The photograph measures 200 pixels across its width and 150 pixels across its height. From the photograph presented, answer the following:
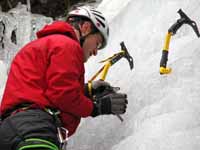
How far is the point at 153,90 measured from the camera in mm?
2750

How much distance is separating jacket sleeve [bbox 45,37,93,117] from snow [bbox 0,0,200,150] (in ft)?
1.05

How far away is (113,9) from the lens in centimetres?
469

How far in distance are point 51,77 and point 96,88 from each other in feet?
1.75

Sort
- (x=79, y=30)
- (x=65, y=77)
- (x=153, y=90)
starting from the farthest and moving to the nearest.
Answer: (x=153, y=90) → (x=79, y=30) → (x=65, y=77)

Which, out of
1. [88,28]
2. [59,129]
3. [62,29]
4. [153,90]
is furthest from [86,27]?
[59,129]

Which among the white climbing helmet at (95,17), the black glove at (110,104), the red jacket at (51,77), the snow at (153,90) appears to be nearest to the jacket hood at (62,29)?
the red jacket at (51,77)

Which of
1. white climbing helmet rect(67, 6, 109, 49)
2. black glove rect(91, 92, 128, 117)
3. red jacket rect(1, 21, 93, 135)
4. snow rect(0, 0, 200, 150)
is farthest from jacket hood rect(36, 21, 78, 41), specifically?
snow rect(0, 0, 200, 150)

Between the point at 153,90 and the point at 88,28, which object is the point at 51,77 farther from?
the point at 153,90

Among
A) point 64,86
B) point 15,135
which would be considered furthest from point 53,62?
point 15,135

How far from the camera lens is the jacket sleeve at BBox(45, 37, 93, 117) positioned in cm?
231

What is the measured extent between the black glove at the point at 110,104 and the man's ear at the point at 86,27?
0.31 meters

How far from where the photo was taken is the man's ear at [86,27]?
2643 millimetres

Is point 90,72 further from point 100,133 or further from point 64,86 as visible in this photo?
point 64,86

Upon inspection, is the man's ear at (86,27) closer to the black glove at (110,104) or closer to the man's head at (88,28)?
the man's head at (88,28)
